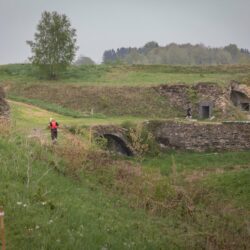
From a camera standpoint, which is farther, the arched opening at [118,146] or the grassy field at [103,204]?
the arched opening at [118,146]

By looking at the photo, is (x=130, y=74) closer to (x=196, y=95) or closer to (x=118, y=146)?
(x=196, y=95)

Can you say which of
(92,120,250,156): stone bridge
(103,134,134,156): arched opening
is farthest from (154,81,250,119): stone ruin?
(103,134,134,156): arched opening

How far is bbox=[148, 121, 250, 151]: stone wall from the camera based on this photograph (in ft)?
83.8

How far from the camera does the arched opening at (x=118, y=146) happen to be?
24.4 metres

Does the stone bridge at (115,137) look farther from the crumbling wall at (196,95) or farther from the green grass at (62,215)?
the green grass at (62,215)

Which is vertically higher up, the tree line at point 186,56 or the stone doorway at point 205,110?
the tree line at point 186,56

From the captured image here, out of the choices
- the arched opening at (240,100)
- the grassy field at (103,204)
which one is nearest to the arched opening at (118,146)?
the grassy field at (103,204)

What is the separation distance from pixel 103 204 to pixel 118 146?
1307 centimetres

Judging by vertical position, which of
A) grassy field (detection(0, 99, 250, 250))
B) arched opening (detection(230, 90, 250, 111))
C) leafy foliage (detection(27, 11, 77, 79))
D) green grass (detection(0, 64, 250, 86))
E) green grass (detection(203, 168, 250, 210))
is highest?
leafy foliage (detection(27, 11, 77, 79))

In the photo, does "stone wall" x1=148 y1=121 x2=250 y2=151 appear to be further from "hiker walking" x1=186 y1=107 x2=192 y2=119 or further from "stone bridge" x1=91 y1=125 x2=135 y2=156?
"hiker walking" x1=186 y1=107 x2=192 y2=119

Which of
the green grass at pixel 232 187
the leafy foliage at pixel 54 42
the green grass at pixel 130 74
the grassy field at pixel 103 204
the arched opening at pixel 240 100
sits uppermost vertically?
the leafy foliage at pixel 54 42

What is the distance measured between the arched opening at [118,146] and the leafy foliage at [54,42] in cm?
1180

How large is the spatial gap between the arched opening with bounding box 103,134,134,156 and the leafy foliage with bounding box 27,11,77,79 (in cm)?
1180

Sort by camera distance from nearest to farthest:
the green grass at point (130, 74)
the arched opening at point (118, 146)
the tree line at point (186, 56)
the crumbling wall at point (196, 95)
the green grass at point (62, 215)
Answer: the green grass at point (62, 215)
the arched opening at point (118, 146)
the crumbling wall at point (196, 95)
the green grass at point (130, 74)
the tree line at point (186, 56)
